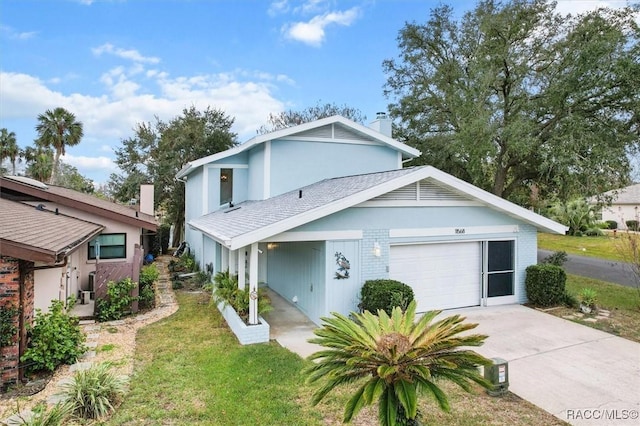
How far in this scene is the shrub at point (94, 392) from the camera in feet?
17.9

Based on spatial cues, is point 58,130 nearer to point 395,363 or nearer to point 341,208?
point 341,208

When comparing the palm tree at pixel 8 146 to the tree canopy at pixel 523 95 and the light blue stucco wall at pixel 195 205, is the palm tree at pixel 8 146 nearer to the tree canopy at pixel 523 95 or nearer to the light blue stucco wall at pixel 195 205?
the light blue stucco wall at pixel 195 205

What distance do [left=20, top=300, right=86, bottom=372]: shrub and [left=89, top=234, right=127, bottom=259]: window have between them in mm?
6274

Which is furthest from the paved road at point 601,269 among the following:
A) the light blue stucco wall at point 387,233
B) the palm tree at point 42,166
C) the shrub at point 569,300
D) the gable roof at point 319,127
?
the palm tree at point 42,166

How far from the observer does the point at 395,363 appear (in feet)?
12.6

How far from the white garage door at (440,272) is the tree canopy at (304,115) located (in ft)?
88.9

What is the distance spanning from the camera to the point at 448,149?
19781 mm

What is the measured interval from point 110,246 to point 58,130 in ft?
85.2

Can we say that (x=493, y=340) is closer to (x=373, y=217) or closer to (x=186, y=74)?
(x=373, y=217)

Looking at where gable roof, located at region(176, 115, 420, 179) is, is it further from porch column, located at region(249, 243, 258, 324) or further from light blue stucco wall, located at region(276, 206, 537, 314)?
porch column, located at region(249, 243, 258, 324)

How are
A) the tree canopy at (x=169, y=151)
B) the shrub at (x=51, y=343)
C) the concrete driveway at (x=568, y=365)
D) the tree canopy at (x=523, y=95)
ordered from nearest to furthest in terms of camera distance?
the concrete driveway at (x=568, y=365), the shrub at (x=51, y=343), the tree canopy at (x=523, y=95), the tree canopy at (x=169, y=151)

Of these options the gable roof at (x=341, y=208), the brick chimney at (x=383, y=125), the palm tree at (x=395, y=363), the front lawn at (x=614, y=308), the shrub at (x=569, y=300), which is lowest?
the front lawn at (x=614, y=308)

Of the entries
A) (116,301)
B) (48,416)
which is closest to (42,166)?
(116,301)

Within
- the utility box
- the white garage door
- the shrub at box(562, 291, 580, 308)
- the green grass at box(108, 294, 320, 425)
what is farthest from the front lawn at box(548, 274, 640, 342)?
the green grass at box(108, 294, 320, 425)
